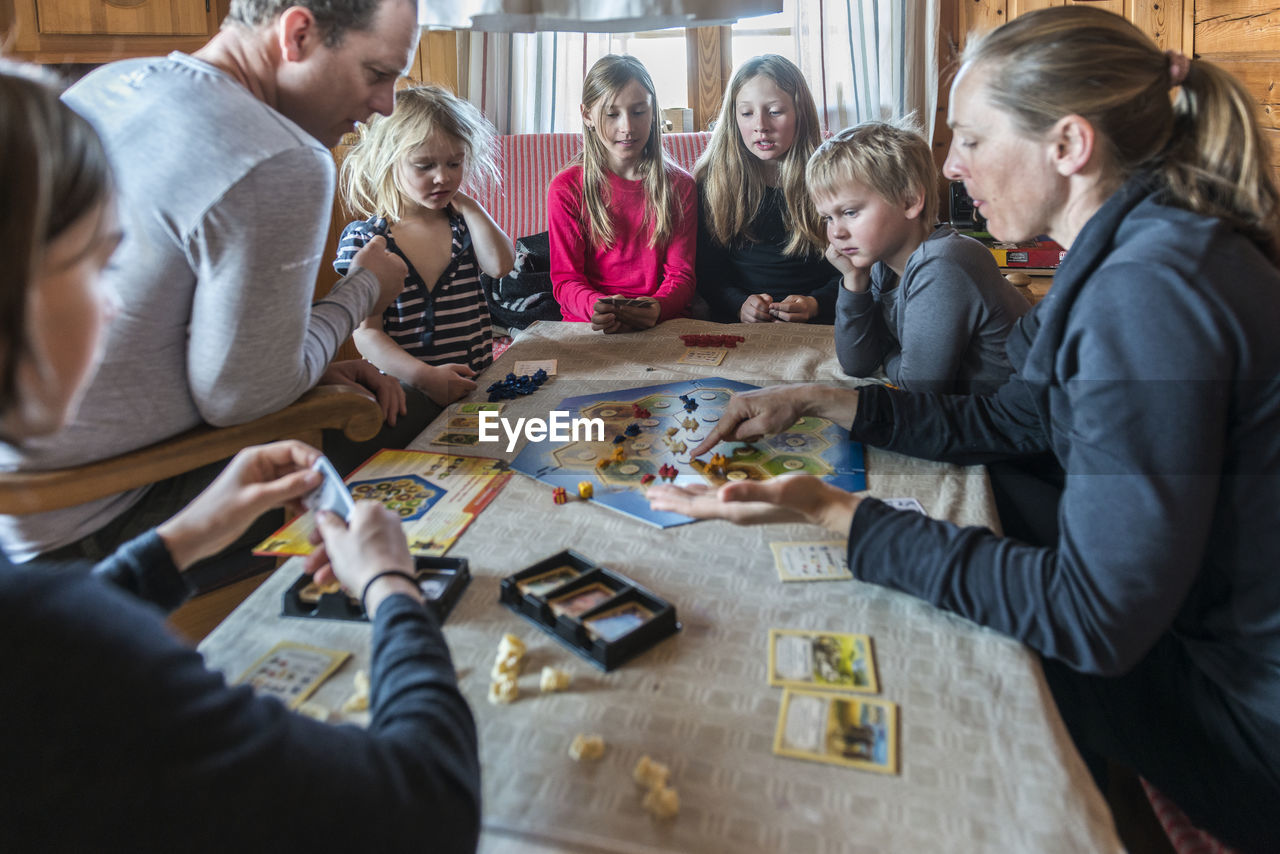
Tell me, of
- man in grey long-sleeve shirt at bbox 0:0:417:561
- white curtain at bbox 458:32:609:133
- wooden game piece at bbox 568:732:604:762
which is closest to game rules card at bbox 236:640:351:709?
wooden game piece at bbox 568:732:604:762

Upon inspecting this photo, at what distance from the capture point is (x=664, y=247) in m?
2.62

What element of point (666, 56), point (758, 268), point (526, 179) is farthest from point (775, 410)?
point (666, 56)

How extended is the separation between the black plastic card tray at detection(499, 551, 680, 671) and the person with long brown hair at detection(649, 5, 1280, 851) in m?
0.12

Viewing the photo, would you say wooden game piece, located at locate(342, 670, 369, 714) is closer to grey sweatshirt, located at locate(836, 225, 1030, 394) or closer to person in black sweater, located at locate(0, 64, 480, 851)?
person in black sweater, located at locate(0, 64, 480, 851)

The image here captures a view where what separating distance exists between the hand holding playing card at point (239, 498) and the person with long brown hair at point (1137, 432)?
40 centimetres

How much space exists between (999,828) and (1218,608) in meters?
0.46

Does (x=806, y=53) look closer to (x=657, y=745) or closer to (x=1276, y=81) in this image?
(x=1276, y=81)

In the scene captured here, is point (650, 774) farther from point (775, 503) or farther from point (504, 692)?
point (775, 503)

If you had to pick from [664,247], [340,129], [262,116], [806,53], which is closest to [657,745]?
[262,116]

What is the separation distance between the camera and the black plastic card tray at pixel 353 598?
0.91 metres

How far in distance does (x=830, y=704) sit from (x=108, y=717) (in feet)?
1.76

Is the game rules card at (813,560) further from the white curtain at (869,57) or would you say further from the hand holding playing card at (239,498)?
the white curtain at (869,57)

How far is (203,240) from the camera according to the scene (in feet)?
3.84

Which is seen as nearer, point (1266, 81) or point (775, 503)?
point (775, 503)
